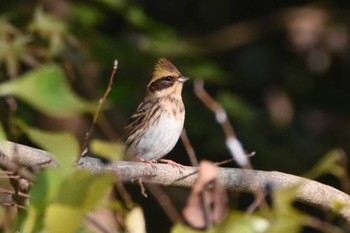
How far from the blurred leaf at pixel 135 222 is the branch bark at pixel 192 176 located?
25.1 inches

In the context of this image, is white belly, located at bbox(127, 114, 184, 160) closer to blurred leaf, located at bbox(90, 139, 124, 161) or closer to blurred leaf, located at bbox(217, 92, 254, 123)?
blurred leaf, located at bbox(217, 92, 254, 123)

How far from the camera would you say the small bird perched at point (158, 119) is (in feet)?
18.5

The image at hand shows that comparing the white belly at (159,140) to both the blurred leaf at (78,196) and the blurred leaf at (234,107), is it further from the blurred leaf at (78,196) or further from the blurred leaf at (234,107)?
the blurred leaf at (78,196)

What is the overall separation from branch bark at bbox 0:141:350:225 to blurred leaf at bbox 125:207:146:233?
638 mm

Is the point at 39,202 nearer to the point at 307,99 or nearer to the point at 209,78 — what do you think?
the point at 209,78

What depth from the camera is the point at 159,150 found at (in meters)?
5.59

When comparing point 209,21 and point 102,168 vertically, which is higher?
point 209,21

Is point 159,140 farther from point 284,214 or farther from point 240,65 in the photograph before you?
point 284,214

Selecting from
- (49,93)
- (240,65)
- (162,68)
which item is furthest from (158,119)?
(49,93)

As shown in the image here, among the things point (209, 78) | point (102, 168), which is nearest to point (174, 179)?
point (102, 168)

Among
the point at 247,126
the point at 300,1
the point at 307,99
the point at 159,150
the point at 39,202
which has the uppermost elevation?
the point at 300,1

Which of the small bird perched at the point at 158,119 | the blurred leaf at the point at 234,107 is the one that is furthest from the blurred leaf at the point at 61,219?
the blurred leaf at the point at 234,107

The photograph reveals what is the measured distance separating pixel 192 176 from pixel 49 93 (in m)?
1.65

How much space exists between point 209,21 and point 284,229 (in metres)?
7.42
